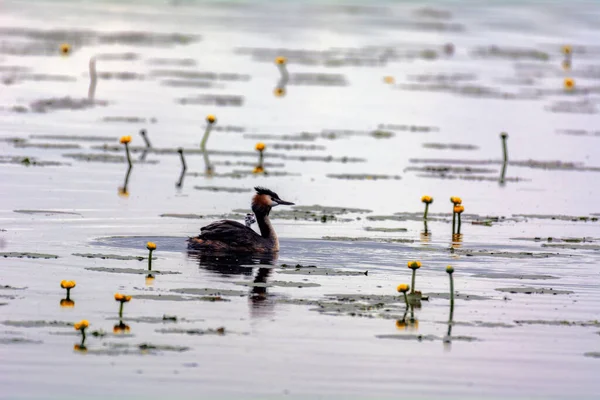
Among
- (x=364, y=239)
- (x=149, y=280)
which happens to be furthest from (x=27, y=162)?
(x=149, y=280)

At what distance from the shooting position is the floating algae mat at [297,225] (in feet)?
44.4

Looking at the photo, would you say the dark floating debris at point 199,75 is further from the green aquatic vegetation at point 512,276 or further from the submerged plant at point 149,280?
the submerged plant at point 149,280

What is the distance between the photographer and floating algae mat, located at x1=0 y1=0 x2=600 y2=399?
13547 millimetres

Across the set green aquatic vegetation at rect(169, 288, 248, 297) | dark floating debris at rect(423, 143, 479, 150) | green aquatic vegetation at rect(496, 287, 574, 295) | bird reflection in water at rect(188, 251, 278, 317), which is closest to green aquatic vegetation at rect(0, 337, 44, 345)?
green aquatic vegetation at rect(169, 288, 248, 297)

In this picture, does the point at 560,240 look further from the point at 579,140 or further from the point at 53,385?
the point at 579,140

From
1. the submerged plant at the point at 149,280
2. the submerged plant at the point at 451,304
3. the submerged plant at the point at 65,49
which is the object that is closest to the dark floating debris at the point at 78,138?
the submerged plant at the point at 149,280

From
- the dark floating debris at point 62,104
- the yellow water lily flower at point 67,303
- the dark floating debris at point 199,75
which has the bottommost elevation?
the yellow water lily flower at point 67,303

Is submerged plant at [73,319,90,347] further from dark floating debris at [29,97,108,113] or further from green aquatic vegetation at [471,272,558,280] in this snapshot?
dark floating debris at [29,97,108,113]

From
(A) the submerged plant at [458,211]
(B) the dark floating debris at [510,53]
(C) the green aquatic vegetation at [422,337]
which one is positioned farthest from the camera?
(B) the dark floating debris at [510,53]

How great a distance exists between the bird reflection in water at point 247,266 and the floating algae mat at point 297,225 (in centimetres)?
4

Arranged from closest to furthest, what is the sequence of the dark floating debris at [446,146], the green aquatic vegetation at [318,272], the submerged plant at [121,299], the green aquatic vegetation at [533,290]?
the submerged plant at [121,299], the green aquatic vegetation at [533,290], the green aquatic vegetation at [318,272], the dark floating debris at [446,146]

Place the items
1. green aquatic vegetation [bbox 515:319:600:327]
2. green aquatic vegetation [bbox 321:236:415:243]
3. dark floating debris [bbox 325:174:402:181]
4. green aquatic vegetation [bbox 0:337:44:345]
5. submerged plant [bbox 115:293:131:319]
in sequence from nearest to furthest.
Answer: green aquatic vegetation [bbox 0:337:44:345], submerged plant [bbox 115:293:131:319], green aquatic vegetation [bbox 515:319:600:327], green aquatic vegetation [bbox 321:236:415:243], dark floating debris [bbox 325:174:402:181]

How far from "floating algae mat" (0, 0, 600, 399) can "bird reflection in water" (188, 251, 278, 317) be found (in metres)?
0.04

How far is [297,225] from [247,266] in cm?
327
